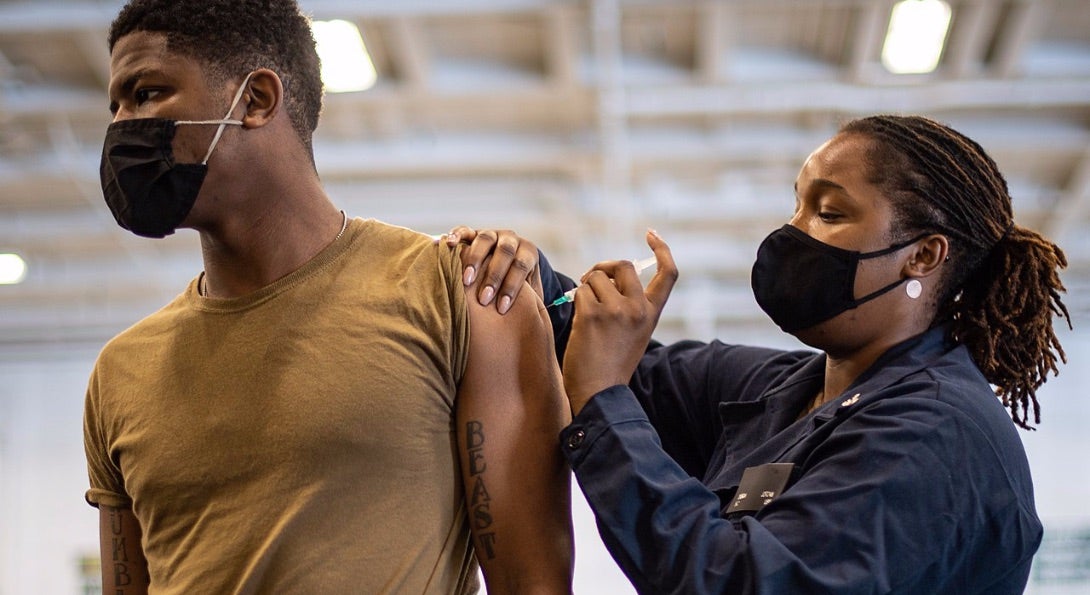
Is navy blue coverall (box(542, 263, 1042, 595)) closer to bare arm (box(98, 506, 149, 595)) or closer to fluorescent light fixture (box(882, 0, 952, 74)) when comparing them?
bare arm (box(98, 506, 149, 595))

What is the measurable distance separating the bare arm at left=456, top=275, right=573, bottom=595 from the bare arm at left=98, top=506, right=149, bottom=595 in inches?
19.2

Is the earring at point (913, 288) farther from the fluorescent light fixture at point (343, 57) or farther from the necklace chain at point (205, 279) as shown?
the fluorescent light fixture at point (343, 57)

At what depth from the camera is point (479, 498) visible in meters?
→ 1.49

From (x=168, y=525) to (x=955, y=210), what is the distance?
1173 mm

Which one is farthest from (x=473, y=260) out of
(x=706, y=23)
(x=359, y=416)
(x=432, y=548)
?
(x=706, y=23)

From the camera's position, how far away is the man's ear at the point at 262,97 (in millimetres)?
1544

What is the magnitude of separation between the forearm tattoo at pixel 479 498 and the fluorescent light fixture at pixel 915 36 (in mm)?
3425

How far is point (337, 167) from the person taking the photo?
6.29 meters

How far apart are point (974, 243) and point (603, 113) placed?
370cm

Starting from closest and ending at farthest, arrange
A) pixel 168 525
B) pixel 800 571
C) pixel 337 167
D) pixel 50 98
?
1. pixel 800 571
2. pixel 168 525
3. pixel 50 98
4. pixel 337 167

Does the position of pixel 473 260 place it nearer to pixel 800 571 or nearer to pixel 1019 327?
pixel 800 571

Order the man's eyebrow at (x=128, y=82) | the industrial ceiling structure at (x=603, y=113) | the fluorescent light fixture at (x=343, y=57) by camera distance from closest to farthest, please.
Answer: the man's eyebrow at (x=128, y=82) → the fluorescent light fixture at (x=343, y=57) → the industrial ceiling structure at (x=603, y=113)

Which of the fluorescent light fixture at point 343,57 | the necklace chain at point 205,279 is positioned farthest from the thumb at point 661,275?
the fluorescent light fixture at point 343,57

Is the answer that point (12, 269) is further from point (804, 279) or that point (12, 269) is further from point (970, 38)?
point (804, 279)
